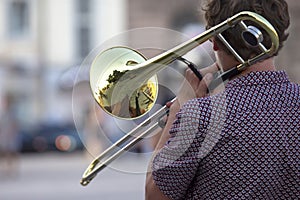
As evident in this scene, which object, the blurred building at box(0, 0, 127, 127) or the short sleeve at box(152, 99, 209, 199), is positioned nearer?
the short sleeve at box(152, 99, 209, 199)

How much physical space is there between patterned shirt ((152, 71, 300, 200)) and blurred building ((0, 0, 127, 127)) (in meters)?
27.9

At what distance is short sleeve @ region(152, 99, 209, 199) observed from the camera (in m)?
2.47

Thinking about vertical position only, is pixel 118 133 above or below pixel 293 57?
above

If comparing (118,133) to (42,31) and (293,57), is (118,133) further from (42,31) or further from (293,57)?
(42,31)

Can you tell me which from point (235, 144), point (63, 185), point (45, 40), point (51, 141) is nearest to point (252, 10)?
point (235, 144)

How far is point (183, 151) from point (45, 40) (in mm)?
28870

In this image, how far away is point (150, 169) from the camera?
2.54 meters

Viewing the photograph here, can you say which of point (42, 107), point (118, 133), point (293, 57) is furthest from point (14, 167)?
point (118, 133)

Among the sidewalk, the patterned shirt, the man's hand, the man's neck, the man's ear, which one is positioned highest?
the man's ear

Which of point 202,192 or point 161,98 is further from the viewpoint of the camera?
point 161,98

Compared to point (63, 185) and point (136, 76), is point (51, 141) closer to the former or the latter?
point (63, 185)

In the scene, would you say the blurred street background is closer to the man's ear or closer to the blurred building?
the blurred building

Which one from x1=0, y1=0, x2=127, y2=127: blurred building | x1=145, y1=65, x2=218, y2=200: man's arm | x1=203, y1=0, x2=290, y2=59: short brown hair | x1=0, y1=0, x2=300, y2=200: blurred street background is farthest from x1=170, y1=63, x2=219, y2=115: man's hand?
x1=0, y1=0, x2=127, y2=127: blurred building

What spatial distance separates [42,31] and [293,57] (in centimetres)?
1388
